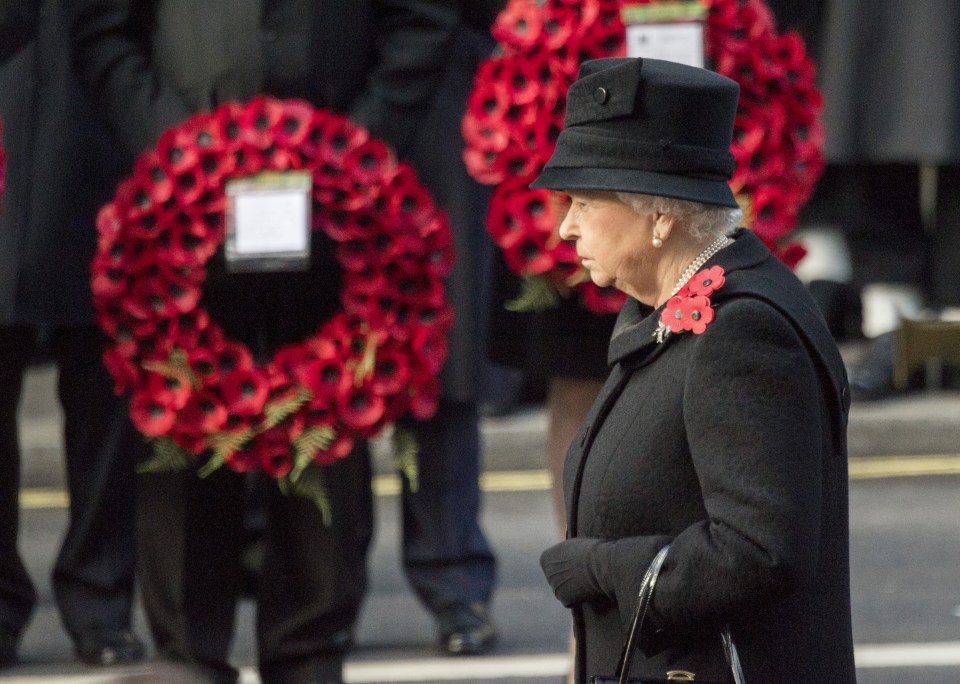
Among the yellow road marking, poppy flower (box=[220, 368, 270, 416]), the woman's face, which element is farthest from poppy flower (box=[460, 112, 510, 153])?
the yellow road marking

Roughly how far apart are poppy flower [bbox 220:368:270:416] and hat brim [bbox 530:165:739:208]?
1483 millimetres

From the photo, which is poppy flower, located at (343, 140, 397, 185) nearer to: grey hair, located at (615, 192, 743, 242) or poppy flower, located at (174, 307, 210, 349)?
poppy flower, located at (174, 307, 210, 349)

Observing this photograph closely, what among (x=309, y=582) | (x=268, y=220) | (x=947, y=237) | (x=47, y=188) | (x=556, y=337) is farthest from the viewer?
(x=947, y=237)

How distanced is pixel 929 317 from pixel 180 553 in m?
4.15

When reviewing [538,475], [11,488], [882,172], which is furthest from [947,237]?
[11,488]

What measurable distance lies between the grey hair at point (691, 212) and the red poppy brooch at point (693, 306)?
0.08 m

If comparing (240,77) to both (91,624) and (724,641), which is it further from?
(724,641)

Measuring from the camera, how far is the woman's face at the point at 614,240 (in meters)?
2.57

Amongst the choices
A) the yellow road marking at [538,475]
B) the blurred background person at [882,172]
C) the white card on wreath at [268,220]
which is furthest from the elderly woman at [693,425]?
the blurred background person at [882,172]

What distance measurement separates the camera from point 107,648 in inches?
189

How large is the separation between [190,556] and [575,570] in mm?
1719

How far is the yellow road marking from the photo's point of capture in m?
6.85

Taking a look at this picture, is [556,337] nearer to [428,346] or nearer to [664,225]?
[428,346]

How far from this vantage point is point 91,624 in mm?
4855
